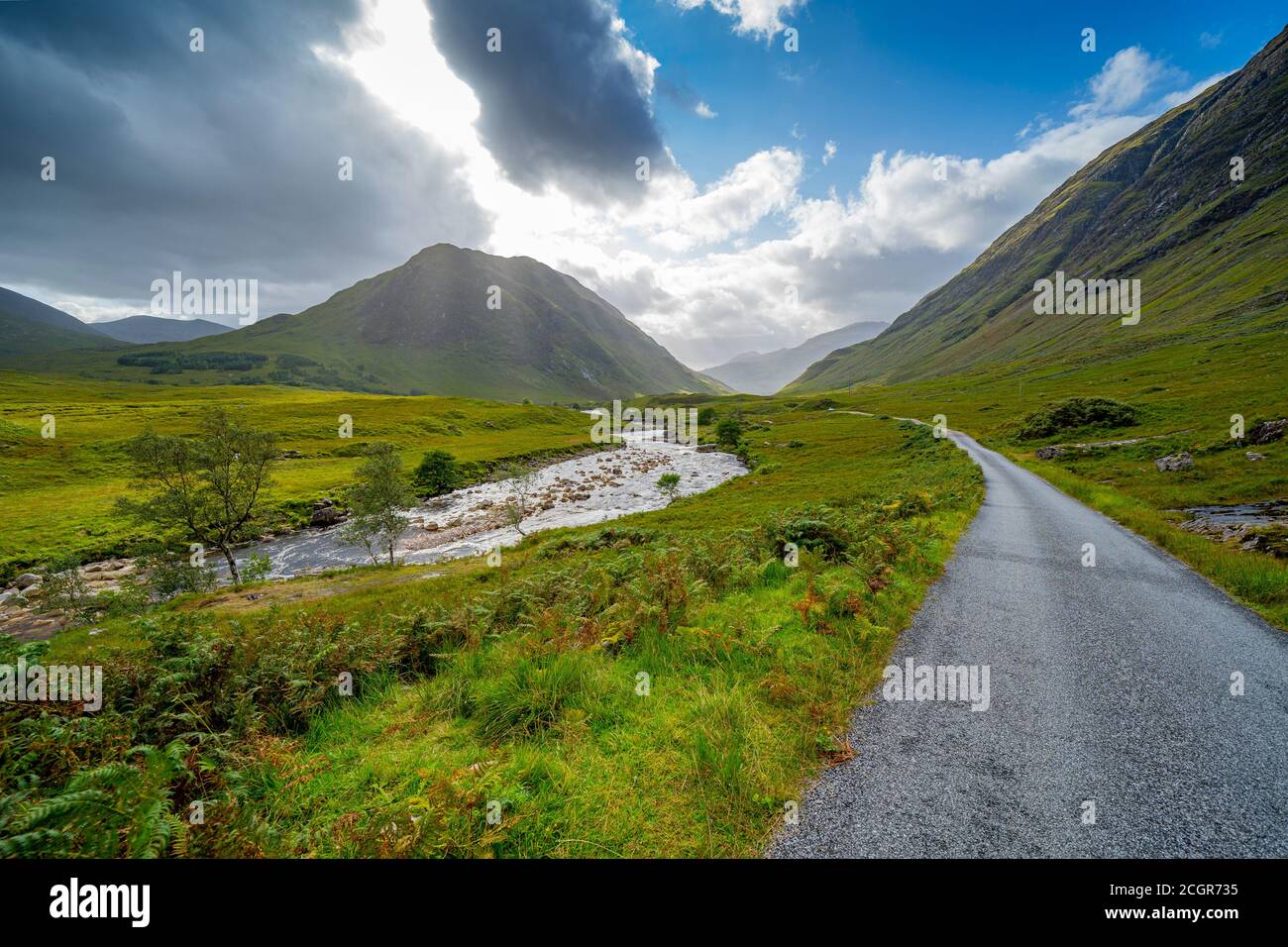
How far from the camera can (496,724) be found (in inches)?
240

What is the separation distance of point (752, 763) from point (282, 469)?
249ft

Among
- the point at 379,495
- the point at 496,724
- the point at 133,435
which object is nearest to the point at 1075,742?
the point at 496,724

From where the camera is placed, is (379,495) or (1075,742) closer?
(1075,742)

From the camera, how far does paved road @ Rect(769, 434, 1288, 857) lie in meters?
4.35

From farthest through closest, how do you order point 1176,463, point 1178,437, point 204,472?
1. point 1178,437
2. point 1176,463
3. point 204,472

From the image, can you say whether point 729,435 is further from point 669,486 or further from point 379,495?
point 379,495

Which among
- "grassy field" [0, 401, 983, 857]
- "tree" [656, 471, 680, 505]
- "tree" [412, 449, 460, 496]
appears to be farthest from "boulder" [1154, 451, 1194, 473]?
"tree" [412, 449, 460, 496]

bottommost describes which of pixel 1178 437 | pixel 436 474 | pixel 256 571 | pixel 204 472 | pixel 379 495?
pixel 256 571

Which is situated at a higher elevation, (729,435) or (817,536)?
(729,435)

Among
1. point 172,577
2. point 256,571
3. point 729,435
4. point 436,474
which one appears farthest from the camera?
point 729,435

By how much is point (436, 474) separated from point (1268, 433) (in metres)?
73.6

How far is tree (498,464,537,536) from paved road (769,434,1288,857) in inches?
1267
